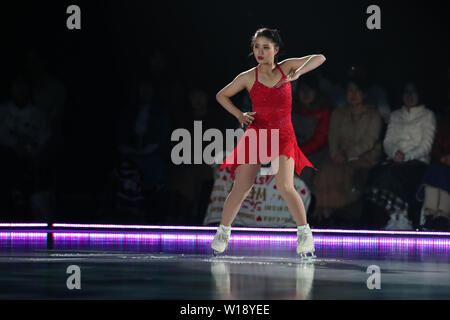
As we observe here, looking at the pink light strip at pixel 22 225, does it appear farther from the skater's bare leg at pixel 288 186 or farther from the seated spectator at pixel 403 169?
the skater's bare leg at pixel 288 186

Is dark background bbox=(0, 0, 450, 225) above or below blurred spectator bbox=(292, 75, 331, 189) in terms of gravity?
above

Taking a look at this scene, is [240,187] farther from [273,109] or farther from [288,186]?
[273,109]

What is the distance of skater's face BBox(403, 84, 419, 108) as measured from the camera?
28.6 feet

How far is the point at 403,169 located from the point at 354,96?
916mm

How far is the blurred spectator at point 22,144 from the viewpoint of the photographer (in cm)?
902

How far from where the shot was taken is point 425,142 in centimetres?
861

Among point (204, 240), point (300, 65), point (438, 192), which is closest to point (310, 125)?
point (438, 192)

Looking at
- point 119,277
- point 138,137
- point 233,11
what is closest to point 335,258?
point 119,277

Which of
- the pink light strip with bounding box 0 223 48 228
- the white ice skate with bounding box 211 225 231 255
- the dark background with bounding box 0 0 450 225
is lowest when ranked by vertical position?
the pink light strip with bounding box 0 223 48 228

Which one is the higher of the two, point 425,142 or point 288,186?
point 425,142

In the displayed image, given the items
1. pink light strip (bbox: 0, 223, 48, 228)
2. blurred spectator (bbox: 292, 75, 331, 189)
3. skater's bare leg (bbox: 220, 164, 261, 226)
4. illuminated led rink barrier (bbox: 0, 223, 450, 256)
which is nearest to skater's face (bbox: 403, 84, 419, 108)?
blurred spectator (bbox: 292, 75, 331, 189)

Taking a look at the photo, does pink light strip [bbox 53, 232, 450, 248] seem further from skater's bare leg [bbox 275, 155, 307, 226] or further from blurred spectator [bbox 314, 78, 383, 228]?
skater's bare leg [bbox 275, 155, 307, 226]

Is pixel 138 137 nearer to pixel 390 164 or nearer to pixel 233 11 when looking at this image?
pixel 233 11

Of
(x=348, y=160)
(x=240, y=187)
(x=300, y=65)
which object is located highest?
(x=300, y=65)
